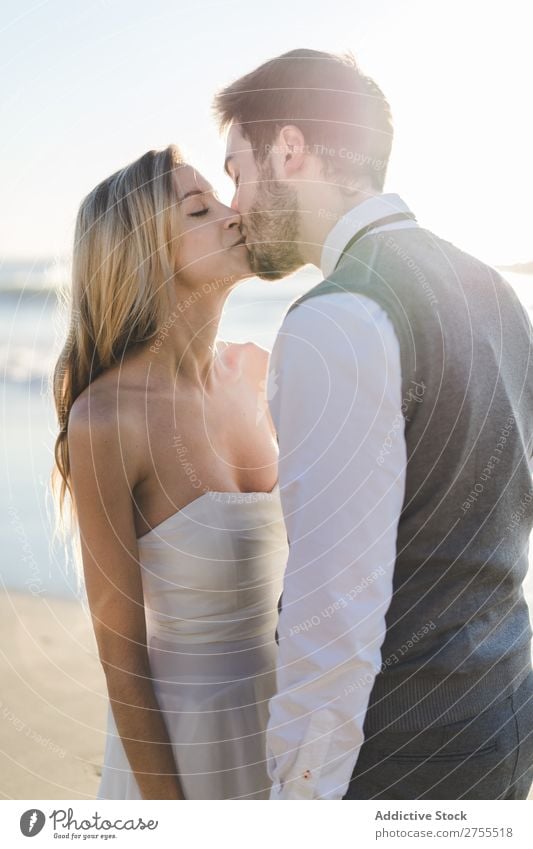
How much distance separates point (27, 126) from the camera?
2.09m

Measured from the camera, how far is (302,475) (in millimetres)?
1158

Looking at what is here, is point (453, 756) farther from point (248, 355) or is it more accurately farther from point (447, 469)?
point (248, 355)

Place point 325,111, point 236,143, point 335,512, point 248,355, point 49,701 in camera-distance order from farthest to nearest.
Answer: point 49,701 < point 248,355 < point 236,143 < point 325,111 < point 335,512

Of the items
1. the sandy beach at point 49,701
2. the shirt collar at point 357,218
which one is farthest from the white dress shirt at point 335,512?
the sandy beach at point 49,701

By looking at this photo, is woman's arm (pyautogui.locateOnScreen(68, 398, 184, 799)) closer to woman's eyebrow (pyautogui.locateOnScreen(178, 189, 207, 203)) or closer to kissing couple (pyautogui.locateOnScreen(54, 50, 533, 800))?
kissing couple (pyautogui.locateOnScreen(54, 50, 533, 800))

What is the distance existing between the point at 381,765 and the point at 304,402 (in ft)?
1.71

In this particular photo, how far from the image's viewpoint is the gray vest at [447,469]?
1156mm

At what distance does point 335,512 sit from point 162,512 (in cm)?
50

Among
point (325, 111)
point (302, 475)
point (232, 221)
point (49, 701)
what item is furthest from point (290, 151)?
point (49, 701)

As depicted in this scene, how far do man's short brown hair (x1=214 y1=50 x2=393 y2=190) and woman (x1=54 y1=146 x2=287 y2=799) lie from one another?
183 millimetres

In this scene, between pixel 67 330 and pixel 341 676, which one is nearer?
pixel 341 676

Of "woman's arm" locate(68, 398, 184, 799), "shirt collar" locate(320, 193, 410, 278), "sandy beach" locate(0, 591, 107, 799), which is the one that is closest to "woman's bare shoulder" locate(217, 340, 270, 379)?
"woman's arm" locate(68, 398, 184, 799)
